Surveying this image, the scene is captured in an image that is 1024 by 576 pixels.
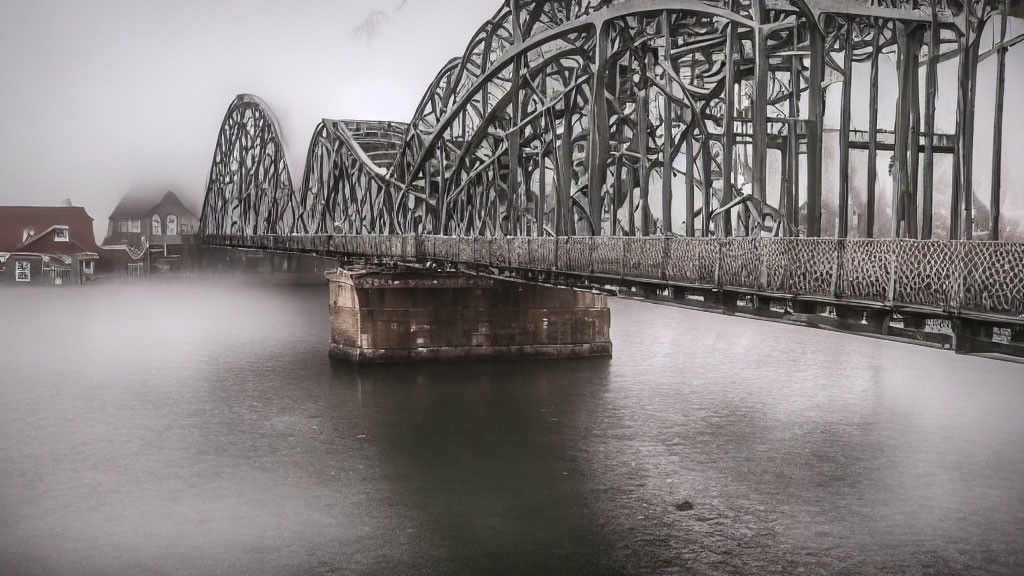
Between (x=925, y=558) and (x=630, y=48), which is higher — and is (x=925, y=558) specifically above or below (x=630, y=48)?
below

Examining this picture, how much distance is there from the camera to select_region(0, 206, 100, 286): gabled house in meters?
115

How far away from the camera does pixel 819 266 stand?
15734mm

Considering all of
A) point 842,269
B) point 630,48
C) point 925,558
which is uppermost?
point 630,48

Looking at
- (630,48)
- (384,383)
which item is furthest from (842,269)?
(384,383)

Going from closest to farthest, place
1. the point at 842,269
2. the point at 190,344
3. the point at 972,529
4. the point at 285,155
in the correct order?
the point at 842,269, the point at 972,529, the point at 190,344, the point at 285,155

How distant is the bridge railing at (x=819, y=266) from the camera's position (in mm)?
12633

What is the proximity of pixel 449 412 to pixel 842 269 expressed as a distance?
2280cm

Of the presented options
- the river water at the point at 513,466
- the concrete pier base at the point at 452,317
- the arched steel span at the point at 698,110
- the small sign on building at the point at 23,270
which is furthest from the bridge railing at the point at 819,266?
the small sign on building at the point at 23,270

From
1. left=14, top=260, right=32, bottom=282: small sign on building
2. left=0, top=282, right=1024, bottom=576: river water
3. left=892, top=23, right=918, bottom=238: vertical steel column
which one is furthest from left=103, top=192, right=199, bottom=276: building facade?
left=892, top=23, right=918, bottom=238: vertical steel column

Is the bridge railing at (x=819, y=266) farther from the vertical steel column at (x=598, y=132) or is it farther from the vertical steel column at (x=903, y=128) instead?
the vertical steel column at (x=903, y=128)

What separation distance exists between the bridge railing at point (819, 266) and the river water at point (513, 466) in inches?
257

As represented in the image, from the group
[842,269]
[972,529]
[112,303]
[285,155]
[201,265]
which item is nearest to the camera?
[842,269]

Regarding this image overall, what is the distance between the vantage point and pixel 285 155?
264ft

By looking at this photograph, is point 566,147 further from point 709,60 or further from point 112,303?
point 112,303
